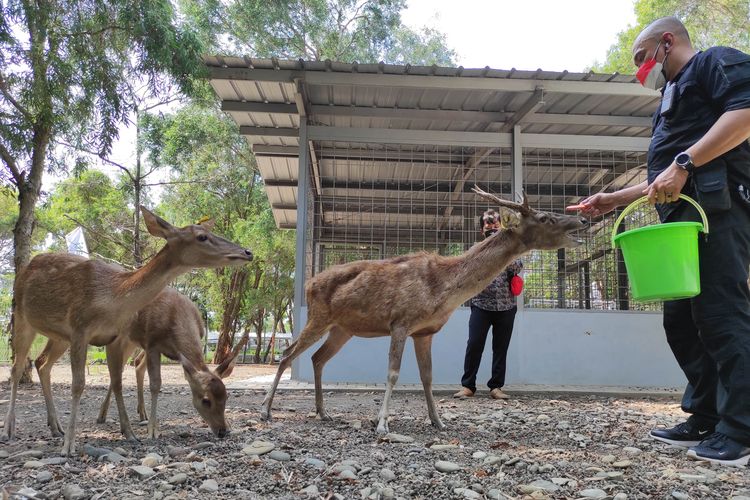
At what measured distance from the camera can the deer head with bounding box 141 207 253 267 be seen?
183 inches

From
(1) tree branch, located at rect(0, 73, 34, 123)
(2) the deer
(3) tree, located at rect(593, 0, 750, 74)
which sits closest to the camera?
(2) the deer

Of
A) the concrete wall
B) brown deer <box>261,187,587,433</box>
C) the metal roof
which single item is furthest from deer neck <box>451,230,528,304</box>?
the concrete wall

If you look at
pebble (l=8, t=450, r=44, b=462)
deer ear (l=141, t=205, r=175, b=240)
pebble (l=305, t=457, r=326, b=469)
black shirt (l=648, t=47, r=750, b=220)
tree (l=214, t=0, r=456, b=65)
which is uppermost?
tree (l=214, t=0, r=456, b=65)

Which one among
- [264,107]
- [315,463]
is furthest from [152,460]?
[264,107]

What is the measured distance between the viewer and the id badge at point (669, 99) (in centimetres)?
414

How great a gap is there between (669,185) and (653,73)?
1.07 meters

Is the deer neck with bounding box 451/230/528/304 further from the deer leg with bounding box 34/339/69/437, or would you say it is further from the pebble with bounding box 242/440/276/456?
the deer leg with bounding box 34/339/69/437

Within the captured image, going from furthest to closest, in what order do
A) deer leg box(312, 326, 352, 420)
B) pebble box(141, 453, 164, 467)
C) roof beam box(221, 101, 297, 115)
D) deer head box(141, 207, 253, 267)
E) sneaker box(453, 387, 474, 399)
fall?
1. roof beam box(221, 101, 297, 115)
2. sneaker box(453, 387, 474, 399)
3. deer leg box(312, 326, 352, 420)
4. deer head box(141, 207, 253, 267)
5. pebble box(141, 453, 164, 467)

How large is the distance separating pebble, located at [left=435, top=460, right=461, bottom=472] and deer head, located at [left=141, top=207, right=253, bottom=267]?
7.07 feet

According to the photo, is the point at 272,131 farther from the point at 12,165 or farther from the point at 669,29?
the point at 669,29

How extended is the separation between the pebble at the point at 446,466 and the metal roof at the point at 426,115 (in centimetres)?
643

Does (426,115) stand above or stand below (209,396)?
above

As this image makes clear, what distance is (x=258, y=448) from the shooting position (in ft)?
13.5

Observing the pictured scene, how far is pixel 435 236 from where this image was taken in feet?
43.5
